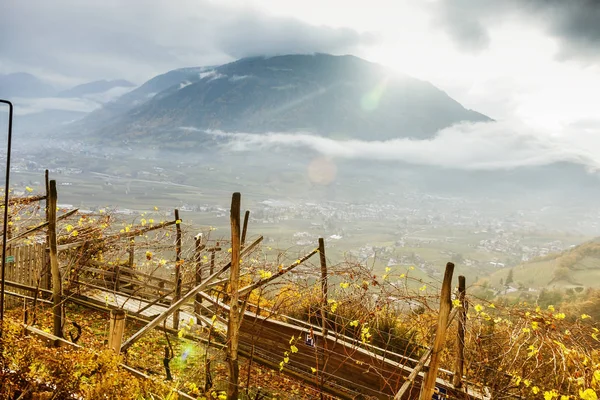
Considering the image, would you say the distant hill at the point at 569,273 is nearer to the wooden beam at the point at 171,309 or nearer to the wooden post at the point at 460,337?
the wooden post at the point at 460,337

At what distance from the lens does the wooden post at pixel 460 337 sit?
4.24 meters

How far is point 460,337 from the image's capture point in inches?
192

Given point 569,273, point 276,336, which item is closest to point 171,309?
point 276,336

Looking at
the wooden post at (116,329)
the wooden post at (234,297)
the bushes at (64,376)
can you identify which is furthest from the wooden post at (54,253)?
the wooden post at (234,297)

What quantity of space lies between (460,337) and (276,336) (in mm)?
4441

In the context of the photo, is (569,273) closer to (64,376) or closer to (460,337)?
(460,337)

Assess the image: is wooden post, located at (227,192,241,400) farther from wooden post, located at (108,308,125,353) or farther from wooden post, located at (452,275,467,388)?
wooden post, located at (452,275,467,388)

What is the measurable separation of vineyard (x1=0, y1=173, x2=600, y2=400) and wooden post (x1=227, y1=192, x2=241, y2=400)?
0.7 inches

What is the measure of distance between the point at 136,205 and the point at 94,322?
11788cm

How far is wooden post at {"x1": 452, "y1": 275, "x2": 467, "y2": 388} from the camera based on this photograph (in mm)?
4238

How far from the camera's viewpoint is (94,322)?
32.1 ft

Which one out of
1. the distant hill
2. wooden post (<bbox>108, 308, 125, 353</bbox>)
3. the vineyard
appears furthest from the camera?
the distant hill

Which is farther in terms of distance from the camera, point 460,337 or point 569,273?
point 569,273

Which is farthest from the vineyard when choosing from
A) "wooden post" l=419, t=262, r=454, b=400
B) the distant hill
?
the distant hill
